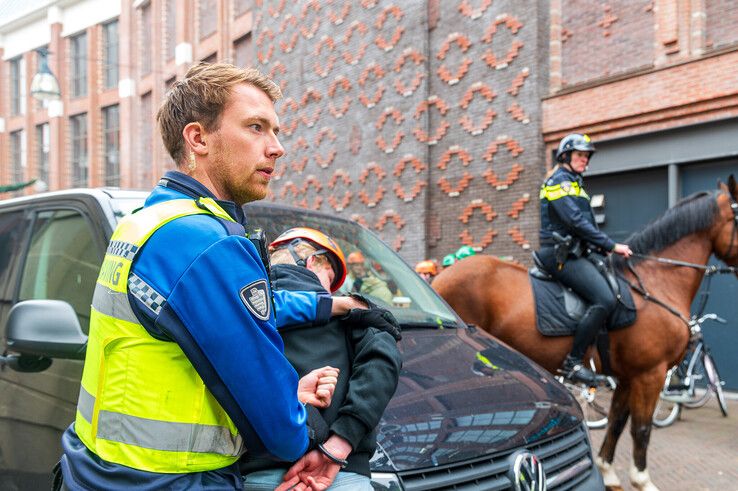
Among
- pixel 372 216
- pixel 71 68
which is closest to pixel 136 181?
pixel 71 68

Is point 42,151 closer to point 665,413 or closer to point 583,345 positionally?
point 665,413

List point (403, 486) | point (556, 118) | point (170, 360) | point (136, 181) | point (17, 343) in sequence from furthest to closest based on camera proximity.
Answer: point (136, 181)
point (556, 118)
point (17, 343)
point (403, 486)
point (170, 360)

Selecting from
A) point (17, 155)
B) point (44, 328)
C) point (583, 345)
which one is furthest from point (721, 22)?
point (17, 155)

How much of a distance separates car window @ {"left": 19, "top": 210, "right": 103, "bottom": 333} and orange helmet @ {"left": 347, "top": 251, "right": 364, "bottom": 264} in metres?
1.41

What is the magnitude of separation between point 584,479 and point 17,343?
2.38 metres

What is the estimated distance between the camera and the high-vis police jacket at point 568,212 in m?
5.45

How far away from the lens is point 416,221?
13500 mm

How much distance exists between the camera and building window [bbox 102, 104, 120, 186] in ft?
90.4

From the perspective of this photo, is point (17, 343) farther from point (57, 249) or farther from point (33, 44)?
point (33, 44)

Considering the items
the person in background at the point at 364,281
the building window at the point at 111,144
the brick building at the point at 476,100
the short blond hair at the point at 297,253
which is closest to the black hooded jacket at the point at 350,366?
the short blond hair at the point at 297,253

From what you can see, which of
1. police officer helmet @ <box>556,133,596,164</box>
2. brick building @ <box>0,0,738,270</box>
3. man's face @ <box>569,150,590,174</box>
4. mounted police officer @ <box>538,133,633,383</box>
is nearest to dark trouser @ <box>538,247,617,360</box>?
mounted police officer @ <box>538,133,633,383</box>

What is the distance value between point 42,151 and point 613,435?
3332cm

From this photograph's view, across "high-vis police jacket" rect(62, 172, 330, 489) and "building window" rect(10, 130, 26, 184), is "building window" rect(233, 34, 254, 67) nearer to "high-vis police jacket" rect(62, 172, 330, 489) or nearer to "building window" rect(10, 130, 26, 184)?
"high-vis police jacket" rect(62, 172, 330, 489)

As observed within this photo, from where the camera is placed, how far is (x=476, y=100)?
12.4 m
